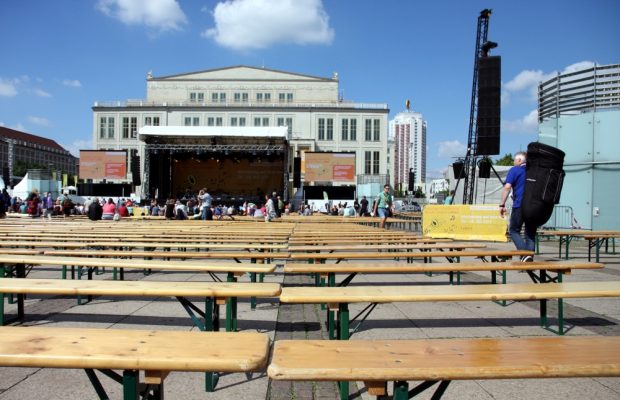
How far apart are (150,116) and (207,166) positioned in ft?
53.9

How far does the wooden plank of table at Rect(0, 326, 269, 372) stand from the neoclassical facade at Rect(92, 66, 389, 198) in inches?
2023

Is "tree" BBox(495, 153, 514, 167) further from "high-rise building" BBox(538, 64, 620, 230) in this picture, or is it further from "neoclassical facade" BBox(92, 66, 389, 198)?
"high-rise building" BBox(538, 64, 620, 230)

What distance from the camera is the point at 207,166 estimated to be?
43094 millimetres

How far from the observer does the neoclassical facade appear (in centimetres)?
5394

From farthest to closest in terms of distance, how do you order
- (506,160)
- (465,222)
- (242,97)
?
1. (506,160)
2. (242,97)
3. (465,222)

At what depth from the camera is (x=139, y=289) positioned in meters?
2.55

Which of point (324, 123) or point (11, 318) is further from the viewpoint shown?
point (324, 123)

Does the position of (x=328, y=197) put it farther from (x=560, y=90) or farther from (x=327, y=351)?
(x=327, y=351)

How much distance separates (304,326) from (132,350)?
2.51 meters

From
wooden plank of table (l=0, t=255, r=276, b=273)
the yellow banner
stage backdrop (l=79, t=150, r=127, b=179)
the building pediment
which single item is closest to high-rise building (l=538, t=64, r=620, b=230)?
the yellow banner

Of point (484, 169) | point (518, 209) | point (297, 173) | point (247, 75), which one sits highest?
point (247, 75)

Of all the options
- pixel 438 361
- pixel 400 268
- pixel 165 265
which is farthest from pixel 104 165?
pixel 438 361

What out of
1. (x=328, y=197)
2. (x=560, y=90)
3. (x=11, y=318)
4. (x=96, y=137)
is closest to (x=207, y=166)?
(x=328, y=197)

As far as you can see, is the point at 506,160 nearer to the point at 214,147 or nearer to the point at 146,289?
the point at 214,147
